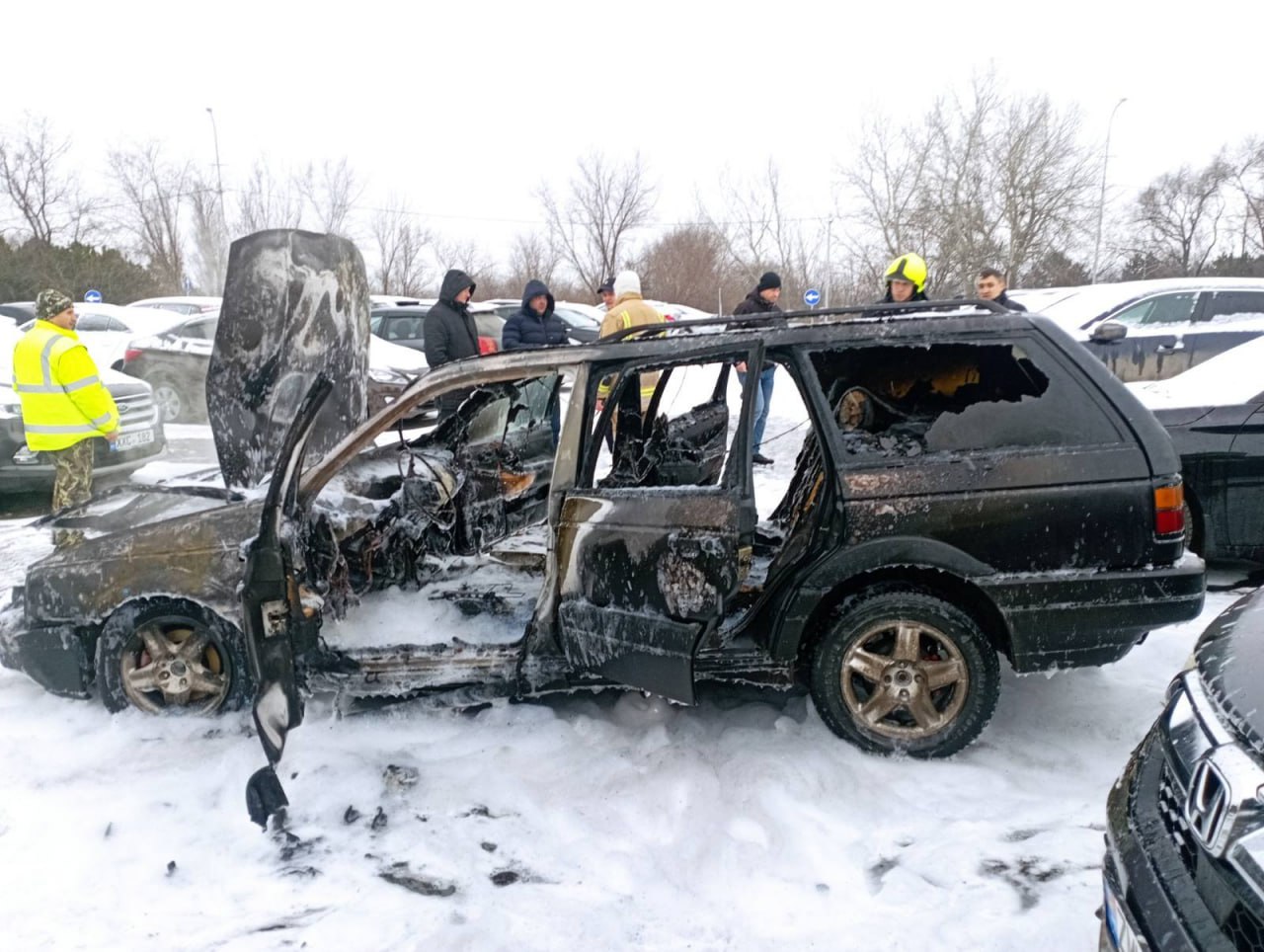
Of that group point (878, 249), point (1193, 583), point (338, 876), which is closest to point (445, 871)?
point (338, 876)

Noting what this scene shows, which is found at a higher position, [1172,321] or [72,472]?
[1172,321]

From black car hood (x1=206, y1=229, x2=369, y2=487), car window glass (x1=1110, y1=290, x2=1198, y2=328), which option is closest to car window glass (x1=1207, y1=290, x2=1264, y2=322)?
car window glass (x1=1110, y1=290, x2=1198, y2=328)

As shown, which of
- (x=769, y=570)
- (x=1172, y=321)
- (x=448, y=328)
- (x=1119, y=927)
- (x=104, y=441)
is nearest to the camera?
(x=1119, y=927)

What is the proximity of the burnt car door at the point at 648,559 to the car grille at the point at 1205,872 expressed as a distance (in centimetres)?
145

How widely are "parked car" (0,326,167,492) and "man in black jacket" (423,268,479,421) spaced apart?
3004mm

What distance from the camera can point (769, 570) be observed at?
3.37 meters

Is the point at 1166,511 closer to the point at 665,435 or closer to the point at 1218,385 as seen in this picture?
the point at 665,435

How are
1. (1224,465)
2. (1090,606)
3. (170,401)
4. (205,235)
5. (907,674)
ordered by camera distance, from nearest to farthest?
(1090,606)
(907,674)
(1224,465)
(170,401)
(205,235)

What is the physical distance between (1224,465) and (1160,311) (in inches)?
268

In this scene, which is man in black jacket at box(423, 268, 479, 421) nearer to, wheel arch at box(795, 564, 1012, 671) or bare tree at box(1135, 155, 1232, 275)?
wheel arch at box(795, 564, 1012, 671)

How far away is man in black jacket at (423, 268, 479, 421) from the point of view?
6.77 m

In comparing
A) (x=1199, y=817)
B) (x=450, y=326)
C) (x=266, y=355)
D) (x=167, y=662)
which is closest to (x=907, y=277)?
(x=450, y=326)

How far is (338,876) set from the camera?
2.73 metres

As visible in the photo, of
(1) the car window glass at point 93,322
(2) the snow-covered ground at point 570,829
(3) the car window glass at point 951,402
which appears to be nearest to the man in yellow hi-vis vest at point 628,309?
(3) the car window glass at point 951,402
